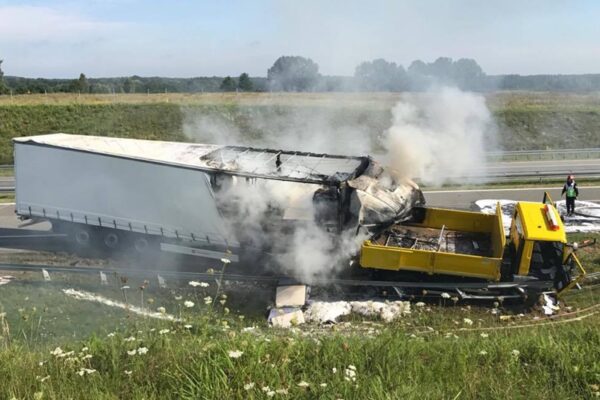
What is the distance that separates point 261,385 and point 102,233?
11038 mm

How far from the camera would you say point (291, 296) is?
11.0m

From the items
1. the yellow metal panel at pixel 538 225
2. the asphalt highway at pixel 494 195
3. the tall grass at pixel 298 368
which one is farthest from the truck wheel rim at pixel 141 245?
the asphalt highway at pixel 494 195

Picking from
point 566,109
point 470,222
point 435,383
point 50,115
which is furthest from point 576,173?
point 50,115

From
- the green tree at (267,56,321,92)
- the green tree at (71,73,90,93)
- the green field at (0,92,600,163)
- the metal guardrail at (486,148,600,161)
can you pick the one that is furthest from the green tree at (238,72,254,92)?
the metal guardrail at (486,148,600,161)

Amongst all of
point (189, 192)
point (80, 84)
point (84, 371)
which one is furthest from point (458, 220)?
point (80, 84)

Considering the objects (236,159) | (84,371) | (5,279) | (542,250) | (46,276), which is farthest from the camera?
(236,159)

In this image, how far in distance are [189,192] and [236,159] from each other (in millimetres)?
1540

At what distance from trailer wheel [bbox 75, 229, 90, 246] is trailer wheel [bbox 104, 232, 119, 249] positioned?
0.65 meters

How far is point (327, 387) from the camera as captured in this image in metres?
4.07

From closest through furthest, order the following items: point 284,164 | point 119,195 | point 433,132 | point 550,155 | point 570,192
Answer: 1. point 284,164
2. point 119,195
3. point 433,132
4. point 570,192
5. point 550,155

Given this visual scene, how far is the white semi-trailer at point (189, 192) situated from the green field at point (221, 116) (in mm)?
17823

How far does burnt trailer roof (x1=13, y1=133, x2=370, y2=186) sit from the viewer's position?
1223cm

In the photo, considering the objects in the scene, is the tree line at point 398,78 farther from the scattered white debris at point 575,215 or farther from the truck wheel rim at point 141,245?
the truck wheel rim at point 141,245

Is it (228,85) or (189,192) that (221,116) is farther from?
(189,192)
